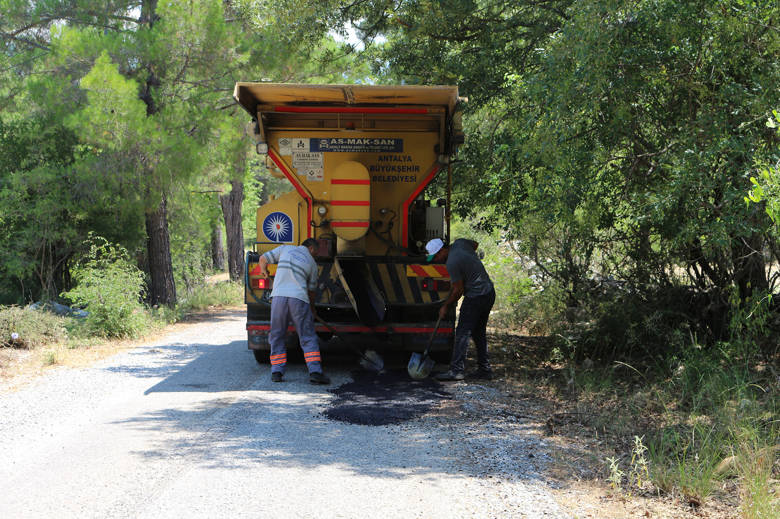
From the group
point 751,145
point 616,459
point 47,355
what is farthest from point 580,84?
point 47,355

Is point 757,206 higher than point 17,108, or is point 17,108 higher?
point 17,108

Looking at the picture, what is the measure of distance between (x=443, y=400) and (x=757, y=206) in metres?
3.21

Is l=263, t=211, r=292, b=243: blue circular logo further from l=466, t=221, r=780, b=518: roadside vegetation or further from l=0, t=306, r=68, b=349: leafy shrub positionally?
l=0, t=306, r=68, b=349: leafy shrub

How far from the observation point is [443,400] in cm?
683

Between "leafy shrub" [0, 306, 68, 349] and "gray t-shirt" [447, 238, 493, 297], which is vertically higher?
"gray t-shirt" [447, 238, 493, 297]

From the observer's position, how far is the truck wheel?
861 centimetres

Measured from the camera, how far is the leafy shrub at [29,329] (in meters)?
9.48

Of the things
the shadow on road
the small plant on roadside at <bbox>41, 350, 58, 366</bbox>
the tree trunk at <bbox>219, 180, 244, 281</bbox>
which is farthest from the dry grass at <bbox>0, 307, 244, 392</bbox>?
the tree trunk at <bbox>219, 180, 244, 281</bbox>

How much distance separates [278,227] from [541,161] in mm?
3403

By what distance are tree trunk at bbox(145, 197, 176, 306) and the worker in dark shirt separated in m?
8.34

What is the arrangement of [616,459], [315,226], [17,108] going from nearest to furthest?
[616,459] < [315,226] < [17,108]

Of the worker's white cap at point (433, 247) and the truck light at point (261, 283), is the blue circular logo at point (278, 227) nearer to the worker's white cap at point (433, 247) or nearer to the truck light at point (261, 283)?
the truck light at point (261, 283)

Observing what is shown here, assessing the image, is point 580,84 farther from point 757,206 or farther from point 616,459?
point 616,459

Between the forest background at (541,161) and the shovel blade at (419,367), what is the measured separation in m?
1.50
